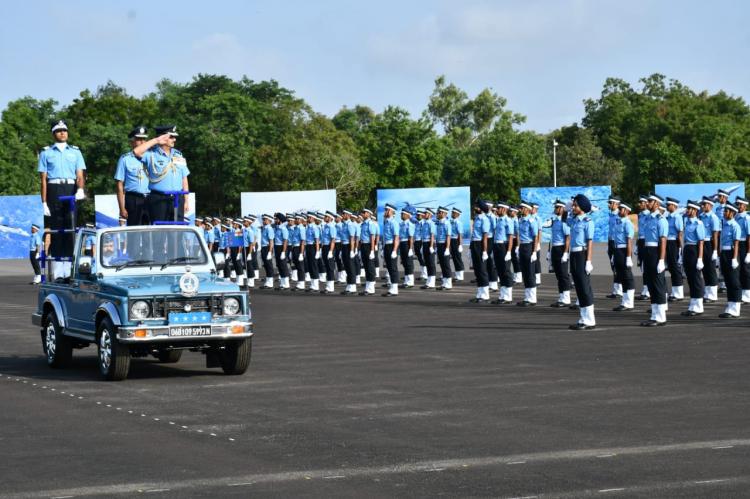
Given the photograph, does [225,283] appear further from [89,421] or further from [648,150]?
[648,150]

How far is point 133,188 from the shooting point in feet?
52.3

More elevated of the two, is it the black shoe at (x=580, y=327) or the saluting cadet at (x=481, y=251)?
the saluting cadet at (x=481, y=251)

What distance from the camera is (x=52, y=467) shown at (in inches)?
353

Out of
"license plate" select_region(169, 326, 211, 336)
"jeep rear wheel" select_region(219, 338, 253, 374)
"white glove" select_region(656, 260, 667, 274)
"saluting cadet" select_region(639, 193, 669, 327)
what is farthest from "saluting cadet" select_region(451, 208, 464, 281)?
"license plate" select_region(169, 326, 211, 336)

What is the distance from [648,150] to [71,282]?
6346 centimetres

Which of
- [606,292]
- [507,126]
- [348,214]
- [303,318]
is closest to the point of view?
[303,318]

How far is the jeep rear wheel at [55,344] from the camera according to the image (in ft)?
51.1

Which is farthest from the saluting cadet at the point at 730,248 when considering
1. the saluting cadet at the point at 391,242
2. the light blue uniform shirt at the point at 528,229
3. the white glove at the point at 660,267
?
the saluting cadet at the point at 391,242

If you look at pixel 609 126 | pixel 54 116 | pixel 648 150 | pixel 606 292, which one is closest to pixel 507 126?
pixel 609 126

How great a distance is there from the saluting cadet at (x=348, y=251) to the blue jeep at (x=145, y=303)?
18.1m

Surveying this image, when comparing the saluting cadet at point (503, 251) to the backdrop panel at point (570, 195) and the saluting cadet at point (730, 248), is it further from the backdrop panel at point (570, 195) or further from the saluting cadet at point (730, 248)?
the backdrop panel at point (570, 195)

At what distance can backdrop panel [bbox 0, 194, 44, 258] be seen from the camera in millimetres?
65938

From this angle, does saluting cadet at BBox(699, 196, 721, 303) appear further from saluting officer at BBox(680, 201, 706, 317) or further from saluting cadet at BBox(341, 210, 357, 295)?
saluting cadet at BBox(341, 210, 357, 295)

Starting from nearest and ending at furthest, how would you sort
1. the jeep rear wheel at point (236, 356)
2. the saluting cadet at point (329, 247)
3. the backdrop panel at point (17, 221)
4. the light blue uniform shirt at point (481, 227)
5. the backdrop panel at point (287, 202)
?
the jeep rear wheel at point (236, 356)
the light blue uniform shirt at point (481, 227)
the saluting cadet at point (329, 247)
the backdrop panel at point (287, 202)
the backdrop panel at point (17, 221)
